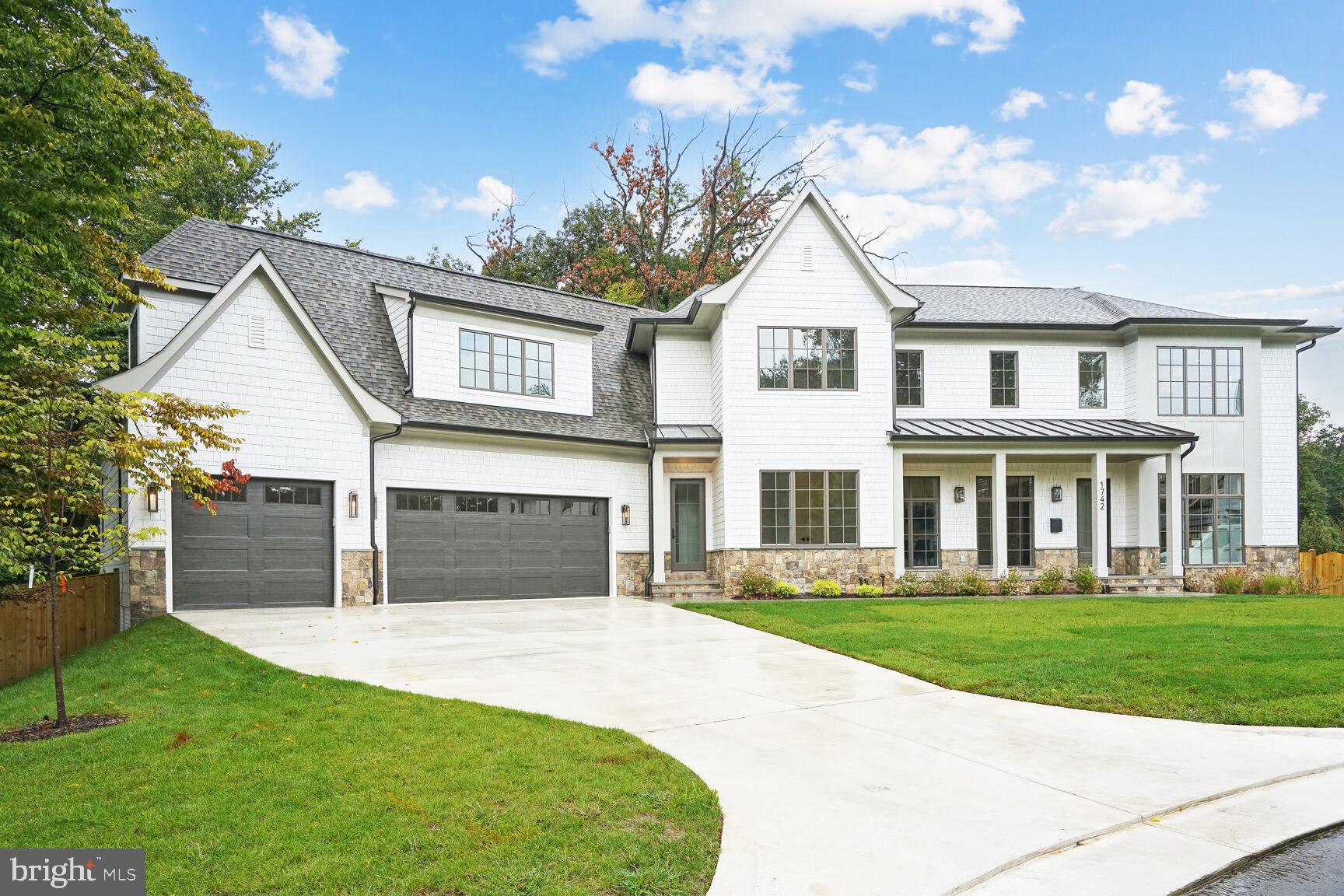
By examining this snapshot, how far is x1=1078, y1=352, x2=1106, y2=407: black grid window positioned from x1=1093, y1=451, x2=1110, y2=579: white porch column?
7.55ft

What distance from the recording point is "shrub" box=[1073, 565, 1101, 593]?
17875 mm

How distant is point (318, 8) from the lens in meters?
19.5

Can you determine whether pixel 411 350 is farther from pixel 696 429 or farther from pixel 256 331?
pixel 696 429

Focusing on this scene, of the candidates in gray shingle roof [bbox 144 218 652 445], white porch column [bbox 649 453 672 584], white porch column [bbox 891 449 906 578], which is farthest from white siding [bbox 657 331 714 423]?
white porch column [bbox 891 449 906 578]

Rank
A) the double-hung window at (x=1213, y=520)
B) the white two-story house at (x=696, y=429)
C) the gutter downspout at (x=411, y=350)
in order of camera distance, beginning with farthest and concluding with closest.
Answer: the double-hung window at (x=1213, y=520) → the gutter downspout at (x=411, y=350) → the white two-story house at (x=696, y=429)

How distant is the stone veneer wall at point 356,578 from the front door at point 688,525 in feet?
22.1

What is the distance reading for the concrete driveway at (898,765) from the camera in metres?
3.71

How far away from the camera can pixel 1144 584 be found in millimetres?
18500

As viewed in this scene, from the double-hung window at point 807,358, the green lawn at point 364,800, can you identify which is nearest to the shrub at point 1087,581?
the double-hung window at point 807,358

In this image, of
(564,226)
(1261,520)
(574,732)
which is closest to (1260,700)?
(574,732)

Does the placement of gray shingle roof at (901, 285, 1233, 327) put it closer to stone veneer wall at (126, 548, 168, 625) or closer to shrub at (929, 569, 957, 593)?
shrub at (929, 569, 957, 593)

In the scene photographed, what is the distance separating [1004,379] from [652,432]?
9113 millimetres

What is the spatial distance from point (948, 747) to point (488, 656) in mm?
5282

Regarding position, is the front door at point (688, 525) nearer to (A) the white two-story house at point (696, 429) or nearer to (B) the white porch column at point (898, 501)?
(A) the white two-story house at point (696, 429)
